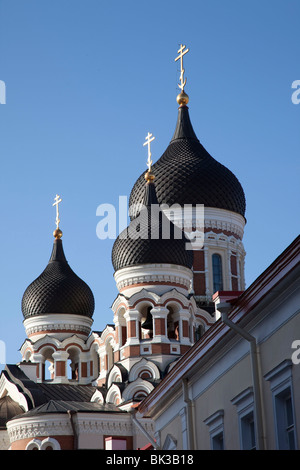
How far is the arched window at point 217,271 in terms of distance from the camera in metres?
30.1

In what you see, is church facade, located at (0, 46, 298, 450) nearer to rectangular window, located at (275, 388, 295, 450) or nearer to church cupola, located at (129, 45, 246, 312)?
church cupola, located at (129, 45, 246, 312)

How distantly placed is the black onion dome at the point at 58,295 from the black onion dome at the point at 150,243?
3978mm

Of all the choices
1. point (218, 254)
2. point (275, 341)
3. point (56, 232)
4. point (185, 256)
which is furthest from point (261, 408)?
point (56, 232)

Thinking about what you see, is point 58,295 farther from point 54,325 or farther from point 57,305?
point 54,325

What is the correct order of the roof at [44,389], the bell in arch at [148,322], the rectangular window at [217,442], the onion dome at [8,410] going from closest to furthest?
the rectangular window at [217,442]
the bell in arch at [148,322]
the onion dome at [8,410]
the roof at [44,389]

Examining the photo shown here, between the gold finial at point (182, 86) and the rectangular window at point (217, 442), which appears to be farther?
the gold finial at point (182, 86)

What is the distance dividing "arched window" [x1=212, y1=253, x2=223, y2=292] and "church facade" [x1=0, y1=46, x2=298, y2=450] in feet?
0.11

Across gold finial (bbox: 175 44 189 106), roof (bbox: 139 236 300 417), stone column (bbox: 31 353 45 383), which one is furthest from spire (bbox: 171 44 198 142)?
roof (bbox: 139 236 300 417)

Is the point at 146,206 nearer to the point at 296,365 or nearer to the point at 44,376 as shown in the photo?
the point at 44,376

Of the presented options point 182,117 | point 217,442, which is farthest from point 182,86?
point 217,442

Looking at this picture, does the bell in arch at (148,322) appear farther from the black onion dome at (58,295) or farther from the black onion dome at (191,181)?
the black onion dome at (191,181)

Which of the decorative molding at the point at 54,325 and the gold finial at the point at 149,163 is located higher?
the gold finial at the point at 149,163

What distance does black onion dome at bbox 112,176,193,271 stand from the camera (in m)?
26.5

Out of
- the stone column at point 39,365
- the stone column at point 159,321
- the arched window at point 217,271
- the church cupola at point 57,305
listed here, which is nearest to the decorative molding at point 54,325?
the church cupola at point 57,305
